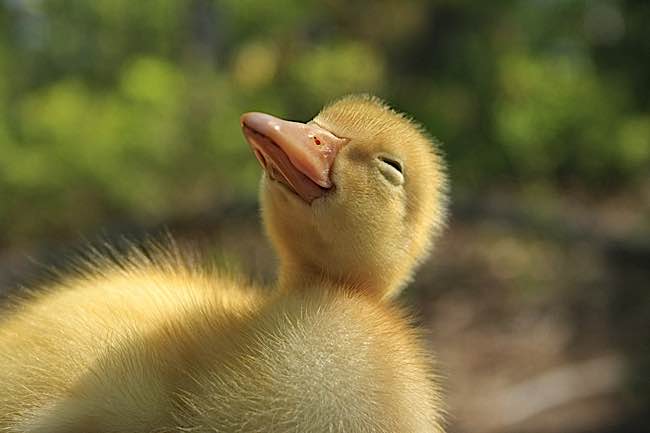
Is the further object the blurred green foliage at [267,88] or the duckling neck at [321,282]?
the blurred green foliage at [267,88]

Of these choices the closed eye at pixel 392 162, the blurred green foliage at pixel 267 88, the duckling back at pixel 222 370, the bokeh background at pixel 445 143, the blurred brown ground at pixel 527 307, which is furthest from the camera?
the blurred green foliage at pixel 267 88

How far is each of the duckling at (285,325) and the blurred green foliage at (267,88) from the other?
185 centimetres

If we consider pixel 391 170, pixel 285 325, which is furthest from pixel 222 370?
pixel 391 170

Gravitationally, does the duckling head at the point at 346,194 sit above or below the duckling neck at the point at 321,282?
above

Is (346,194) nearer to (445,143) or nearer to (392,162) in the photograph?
(392,162)

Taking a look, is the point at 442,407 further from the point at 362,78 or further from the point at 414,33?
the point at 414,33

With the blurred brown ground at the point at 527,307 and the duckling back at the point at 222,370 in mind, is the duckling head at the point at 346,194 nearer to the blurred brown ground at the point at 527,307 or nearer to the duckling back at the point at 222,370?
the duckling back at the point at 222,370

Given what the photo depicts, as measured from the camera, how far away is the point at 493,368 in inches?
73.3

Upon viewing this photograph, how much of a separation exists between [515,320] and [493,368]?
8.5 inches

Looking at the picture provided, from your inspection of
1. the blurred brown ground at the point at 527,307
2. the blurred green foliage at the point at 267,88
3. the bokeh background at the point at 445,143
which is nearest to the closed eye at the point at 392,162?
the blurred brown ground at the point at 527,307

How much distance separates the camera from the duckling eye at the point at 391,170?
1.77 ft

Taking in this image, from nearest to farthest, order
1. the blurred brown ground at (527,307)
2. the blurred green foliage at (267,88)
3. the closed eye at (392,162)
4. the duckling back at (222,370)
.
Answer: the duckling back at (222,370) → the closed eye at (392,162) → the blurred brown ground at (527,307) → the blurred green foliage at (267,88)

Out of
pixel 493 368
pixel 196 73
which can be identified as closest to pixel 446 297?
pixel 493 368

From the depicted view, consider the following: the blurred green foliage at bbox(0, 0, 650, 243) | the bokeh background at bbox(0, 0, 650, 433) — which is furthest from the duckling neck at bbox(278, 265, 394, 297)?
the blurred green foliage at bbox(0, 0, 650, 243)
